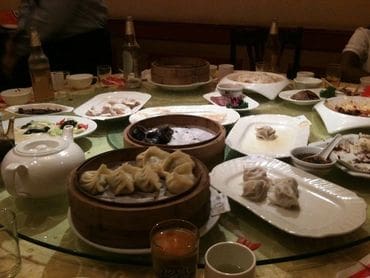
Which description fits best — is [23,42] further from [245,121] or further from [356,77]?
[356,77]

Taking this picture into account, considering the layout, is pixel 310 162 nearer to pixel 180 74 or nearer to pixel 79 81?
pixel 180 74

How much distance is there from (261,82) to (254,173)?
4.03 ft

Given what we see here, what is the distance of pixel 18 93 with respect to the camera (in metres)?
2.37

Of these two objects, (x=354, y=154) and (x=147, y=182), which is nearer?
(x=147, y=182)

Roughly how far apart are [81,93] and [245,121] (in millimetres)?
1140

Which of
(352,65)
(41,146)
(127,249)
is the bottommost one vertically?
(352,65)

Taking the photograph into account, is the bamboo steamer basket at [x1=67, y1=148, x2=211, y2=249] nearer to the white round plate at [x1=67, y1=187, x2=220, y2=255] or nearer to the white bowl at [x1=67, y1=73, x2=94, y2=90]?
the white round plate at [x1=67, y1=187, x2=220, y2=255]

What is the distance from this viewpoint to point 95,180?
114 centimetres

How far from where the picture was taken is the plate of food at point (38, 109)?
213cm

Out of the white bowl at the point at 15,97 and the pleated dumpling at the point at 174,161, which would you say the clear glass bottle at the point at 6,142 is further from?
the white bowl at the point at 15,97

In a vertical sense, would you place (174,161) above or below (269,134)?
above

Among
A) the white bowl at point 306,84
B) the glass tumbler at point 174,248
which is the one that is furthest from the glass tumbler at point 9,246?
the white bowl at point 306,84

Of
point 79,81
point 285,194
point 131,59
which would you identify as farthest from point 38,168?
point 131,59

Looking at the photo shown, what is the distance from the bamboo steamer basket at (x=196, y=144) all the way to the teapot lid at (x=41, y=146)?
0.26 meters
